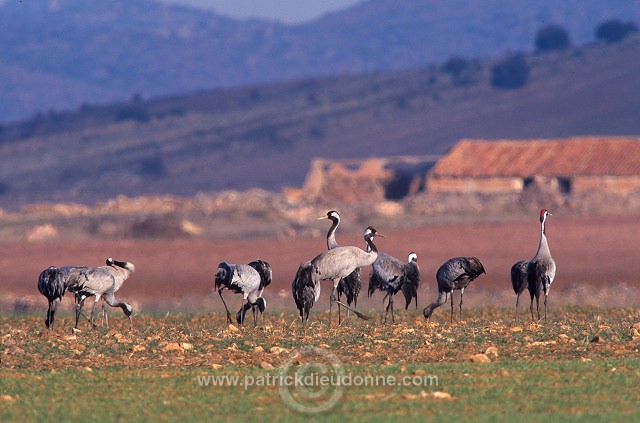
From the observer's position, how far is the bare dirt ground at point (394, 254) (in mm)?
31625

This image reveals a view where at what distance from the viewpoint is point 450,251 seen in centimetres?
4072

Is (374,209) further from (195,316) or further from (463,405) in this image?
(463,405)

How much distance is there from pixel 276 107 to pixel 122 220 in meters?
97.2

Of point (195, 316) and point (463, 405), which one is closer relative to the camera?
point (463, 405)

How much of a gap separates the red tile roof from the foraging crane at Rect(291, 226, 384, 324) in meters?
48.3

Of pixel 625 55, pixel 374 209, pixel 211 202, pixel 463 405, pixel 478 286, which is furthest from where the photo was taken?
pixel 625 55

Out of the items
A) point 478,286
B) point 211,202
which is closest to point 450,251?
point 478,286

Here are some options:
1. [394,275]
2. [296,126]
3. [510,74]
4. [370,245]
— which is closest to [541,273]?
[394,275]

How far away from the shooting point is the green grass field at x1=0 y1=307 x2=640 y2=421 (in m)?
14.0

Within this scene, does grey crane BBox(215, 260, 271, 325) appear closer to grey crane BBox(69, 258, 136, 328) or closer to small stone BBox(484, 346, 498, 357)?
grey crane BBox(69, 258, 136, 328)

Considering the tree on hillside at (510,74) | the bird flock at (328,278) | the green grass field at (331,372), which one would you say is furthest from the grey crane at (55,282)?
the tree on hillside at (510,74)

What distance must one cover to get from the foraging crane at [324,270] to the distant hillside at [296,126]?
309 feet

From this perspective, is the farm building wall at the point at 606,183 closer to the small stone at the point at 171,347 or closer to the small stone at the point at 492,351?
the small stone at the point at 492,351

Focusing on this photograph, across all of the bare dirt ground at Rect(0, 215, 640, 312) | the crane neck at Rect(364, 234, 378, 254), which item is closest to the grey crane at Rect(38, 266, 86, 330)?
the crane neck at Rect(364, 234, 378, 254)
